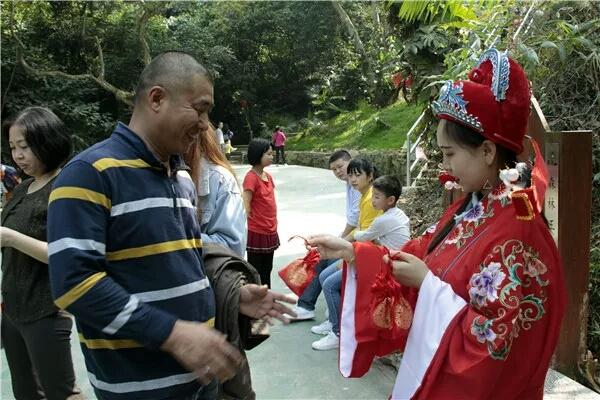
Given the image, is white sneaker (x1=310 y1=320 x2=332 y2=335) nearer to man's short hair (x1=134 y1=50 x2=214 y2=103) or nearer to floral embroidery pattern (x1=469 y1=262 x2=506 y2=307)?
floral embroidery pattern (x1=469 y1=262 x2=506 y2=307)

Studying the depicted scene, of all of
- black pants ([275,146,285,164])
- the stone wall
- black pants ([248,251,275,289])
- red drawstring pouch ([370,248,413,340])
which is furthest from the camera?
black pants ([275,146,285,164])

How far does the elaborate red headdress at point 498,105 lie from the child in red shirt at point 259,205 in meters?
3.10

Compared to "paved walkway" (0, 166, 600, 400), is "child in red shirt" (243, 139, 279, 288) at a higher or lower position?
higher

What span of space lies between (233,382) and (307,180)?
13150 millimetres

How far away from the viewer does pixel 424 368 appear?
1.76 meters

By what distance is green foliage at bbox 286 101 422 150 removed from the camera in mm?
16953

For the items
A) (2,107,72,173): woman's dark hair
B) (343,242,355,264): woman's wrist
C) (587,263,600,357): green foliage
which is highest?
(2,107,72,173): woman's dark hair

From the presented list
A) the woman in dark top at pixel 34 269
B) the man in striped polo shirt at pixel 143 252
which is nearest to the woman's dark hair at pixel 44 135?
the woman in dark top at pixel 34 269

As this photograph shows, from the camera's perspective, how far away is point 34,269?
8.09 ft

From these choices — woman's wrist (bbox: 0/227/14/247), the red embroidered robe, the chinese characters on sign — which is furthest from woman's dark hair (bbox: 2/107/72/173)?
the chinese characters on sign

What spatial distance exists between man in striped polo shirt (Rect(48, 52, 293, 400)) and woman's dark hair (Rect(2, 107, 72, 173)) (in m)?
1.13

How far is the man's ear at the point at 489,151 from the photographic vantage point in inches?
67.2

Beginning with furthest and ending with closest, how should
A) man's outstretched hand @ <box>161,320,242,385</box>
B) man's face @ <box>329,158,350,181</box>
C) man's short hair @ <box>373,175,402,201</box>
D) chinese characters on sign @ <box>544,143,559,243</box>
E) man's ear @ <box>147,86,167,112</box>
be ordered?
man's face @ <box>329,158,350,181</box> < man's short hair @ <box>373,175,402,201</box> < chinese characters on sign @ <box>544,143,559,243</box> < man's ear @ <box>147,86,167,112</box> < man's outstretched hand @ <box>161,320,242,385</box>

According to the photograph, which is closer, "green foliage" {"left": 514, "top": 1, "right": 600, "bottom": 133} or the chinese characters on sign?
the chinese characters on sign
